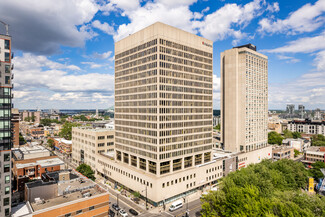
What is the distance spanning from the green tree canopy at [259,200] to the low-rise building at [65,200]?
29877 millimetres

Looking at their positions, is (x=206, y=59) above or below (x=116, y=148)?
above

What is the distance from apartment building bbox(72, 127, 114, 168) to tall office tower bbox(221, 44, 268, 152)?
72.4 meters

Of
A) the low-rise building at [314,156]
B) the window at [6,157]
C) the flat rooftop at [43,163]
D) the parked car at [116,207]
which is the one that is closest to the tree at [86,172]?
the flat rooftop at [43,163]

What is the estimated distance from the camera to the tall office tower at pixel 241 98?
11919cm

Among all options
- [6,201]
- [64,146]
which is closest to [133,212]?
[6,201]

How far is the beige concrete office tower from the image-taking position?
243ft

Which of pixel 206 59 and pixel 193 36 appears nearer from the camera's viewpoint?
pixel 193 36

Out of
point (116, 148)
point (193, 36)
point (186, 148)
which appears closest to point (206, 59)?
point (193, 36)

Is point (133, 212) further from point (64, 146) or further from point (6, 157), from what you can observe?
point (64, 146)

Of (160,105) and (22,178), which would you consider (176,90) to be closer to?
(160,105)

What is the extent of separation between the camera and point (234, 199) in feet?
167

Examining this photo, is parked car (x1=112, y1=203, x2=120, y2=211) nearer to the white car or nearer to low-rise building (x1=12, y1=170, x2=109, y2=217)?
the white car

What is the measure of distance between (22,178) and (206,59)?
97640mm

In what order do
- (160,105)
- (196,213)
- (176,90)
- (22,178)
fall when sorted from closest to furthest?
(196,213)
(160,105)
(176,90)
(22,178)
